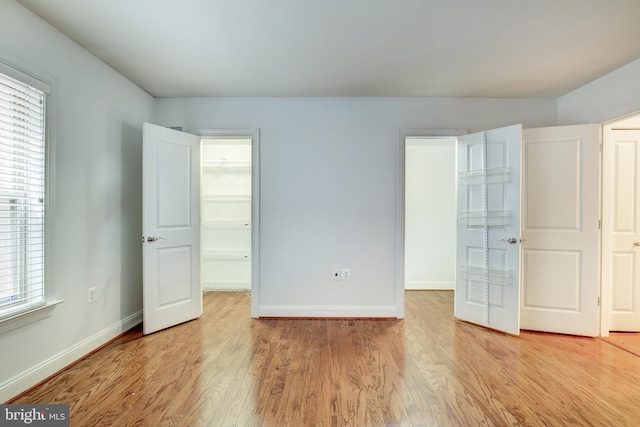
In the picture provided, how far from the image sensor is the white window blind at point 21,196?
1.79 meters

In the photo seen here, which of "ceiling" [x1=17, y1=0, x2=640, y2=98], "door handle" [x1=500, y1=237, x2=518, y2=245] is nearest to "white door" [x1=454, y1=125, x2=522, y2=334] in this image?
"door handle" [x1=500, y1=237, x2=518, y2=245]

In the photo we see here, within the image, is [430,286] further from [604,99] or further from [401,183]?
[604,99]

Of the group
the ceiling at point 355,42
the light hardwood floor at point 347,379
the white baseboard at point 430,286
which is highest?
the ceiling at point 355,42

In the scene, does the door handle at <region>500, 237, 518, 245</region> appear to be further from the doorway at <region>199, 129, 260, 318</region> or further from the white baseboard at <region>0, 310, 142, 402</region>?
the white baseboard at <region>0, 310, 142, 402</region>

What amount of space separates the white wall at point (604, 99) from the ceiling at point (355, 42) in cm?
10

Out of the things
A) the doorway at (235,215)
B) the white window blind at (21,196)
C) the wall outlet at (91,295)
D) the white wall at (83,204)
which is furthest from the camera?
the doorway at (235,215)

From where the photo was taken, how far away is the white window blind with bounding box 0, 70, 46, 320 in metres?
1.79

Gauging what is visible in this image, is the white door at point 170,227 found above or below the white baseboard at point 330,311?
above

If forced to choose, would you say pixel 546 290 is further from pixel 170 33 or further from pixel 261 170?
pixel 170 33

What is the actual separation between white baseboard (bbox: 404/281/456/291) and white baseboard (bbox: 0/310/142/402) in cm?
367

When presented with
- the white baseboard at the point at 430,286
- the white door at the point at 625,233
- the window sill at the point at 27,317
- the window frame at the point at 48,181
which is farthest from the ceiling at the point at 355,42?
the white baseboard at the point at 430,286

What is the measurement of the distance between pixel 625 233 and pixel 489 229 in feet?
4.34

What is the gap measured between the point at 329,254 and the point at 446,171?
99.3 inches

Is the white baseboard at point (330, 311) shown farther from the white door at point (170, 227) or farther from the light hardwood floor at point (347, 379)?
the white door at point (170, 227)
